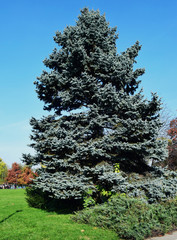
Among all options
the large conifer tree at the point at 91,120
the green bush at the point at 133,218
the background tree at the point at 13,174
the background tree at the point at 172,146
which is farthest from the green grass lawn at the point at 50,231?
the background tree at the point at 13,174

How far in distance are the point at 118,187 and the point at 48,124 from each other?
15.2ft

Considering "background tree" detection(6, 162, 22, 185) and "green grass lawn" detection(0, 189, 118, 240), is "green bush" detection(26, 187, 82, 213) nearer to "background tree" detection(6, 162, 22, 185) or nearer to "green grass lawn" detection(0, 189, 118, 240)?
"green grass lawn" detection(0, 189, 118, 240)

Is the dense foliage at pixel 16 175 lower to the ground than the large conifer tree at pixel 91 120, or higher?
lower

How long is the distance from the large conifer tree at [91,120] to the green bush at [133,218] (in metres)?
1.11

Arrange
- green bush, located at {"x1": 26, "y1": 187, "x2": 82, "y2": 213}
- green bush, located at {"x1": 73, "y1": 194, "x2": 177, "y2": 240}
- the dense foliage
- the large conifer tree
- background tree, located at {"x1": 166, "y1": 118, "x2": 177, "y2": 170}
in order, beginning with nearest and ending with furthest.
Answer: green bush, located at {"x1": 73, "y1": 194, "x2": 177, "y2": 240}
the large conifer tree
green bush, located at {"x1": 26, "y1": 187, "x2": 82, "y2": 213}
background tree, located at {"x1": 166, "y1": 118, "x2": 177, "y2": 170}
the dense foliage

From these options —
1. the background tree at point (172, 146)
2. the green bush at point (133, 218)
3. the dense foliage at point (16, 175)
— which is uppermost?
the background tree at point (172, 146)

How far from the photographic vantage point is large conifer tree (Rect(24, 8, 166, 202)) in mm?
7977

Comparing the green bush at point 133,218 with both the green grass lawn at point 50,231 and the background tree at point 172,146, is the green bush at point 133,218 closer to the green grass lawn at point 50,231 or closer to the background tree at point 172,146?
the green grass lawn at point 50,231

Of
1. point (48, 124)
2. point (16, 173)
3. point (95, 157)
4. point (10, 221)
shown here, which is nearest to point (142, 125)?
Result: point (95, 157)

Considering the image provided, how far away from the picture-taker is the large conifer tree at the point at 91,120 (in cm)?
798

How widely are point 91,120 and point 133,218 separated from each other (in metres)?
4.24

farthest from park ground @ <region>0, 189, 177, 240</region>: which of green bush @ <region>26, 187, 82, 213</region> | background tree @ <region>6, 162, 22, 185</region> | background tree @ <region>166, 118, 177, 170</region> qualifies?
background tree @ <region>6, 162, 22, 185</region>

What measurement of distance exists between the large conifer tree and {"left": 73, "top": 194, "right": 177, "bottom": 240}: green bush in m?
1.11

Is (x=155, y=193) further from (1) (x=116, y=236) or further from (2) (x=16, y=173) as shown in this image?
(2) (x=16, y=173)
